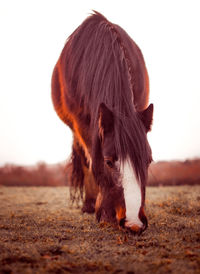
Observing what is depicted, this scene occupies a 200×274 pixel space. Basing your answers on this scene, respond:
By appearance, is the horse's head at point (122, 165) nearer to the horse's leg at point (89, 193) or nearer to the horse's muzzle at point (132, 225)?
the horse's muzzle at point (132, 225)

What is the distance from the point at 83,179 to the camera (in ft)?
15.1

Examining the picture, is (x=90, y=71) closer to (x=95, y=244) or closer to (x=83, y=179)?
(x=83, y=179)

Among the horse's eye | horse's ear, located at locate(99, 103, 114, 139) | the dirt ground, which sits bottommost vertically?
the dirt ground

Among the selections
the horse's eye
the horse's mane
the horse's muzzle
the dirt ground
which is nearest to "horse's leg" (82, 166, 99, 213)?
the dirt ground

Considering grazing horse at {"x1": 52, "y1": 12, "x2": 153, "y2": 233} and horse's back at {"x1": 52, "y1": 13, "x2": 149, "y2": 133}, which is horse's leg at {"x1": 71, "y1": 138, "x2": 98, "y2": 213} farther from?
horse's back at {"x1": 52, "y1": 13, "x2": 149, "y2": 133}

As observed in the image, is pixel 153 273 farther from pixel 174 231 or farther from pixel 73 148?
pixel 73 148

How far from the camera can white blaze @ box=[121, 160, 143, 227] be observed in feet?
7.94

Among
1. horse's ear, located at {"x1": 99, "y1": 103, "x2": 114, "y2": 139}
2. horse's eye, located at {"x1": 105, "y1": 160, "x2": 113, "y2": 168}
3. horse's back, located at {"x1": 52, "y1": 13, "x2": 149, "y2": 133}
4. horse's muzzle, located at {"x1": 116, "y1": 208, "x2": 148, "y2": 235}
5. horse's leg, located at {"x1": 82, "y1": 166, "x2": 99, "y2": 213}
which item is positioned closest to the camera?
horse's muzzle, located at {"x1": 116, "y1": 208, "x2": 148, "y2": 235}

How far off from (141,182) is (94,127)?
83 cm

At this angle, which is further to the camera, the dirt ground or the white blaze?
the white blaze

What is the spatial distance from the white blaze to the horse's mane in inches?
2.6

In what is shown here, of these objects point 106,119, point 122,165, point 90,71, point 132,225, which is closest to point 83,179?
point 90,71

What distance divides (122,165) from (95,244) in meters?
0.73

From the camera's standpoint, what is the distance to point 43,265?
1.96m
